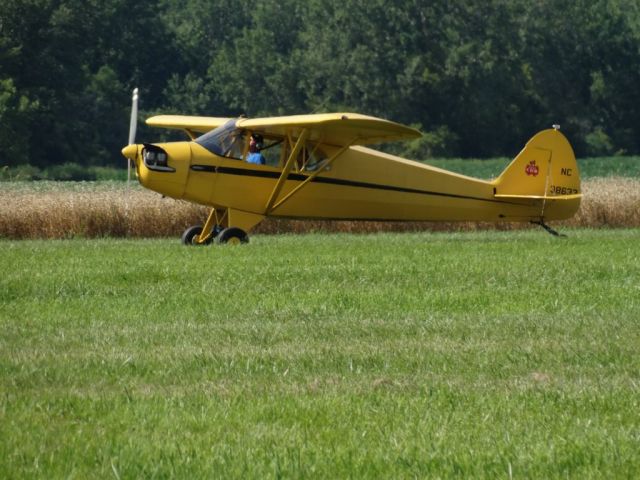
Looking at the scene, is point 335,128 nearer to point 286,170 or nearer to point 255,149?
Result: point 286,170

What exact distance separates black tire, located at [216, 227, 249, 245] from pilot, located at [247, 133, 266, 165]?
117 cm

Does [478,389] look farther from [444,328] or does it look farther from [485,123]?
[485,123]

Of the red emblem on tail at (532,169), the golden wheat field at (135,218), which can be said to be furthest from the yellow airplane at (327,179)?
the golden wheat field at (135,218)

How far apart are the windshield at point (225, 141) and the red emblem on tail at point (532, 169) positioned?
5.18 meters

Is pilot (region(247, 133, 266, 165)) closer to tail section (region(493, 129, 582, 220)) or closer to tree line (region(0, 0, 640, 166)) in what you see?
tail section (region(493, 129, 582, 220))

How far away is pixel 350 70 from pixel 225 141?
50.8m

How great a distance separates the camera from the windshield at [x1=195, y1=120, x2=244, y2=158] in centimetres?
2003

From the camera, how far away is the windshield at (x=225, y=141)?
65.7ft

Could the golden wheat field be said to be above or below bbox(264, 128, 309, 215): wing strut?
below

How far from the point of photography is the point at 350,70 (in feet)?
231

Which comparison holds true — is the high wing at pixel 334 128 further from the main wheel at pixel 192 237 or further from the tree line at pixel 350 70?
the tree line at pixel 350 70

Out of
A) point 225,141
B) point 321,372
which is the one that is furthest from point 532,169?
point 321,372

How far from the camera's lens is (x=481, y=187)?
74.0ft

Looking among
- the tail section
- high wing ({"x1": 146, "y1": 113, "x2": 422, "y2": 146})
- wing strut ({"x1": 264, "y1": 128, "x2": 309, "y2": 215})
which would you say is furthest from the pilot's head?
the tail section
